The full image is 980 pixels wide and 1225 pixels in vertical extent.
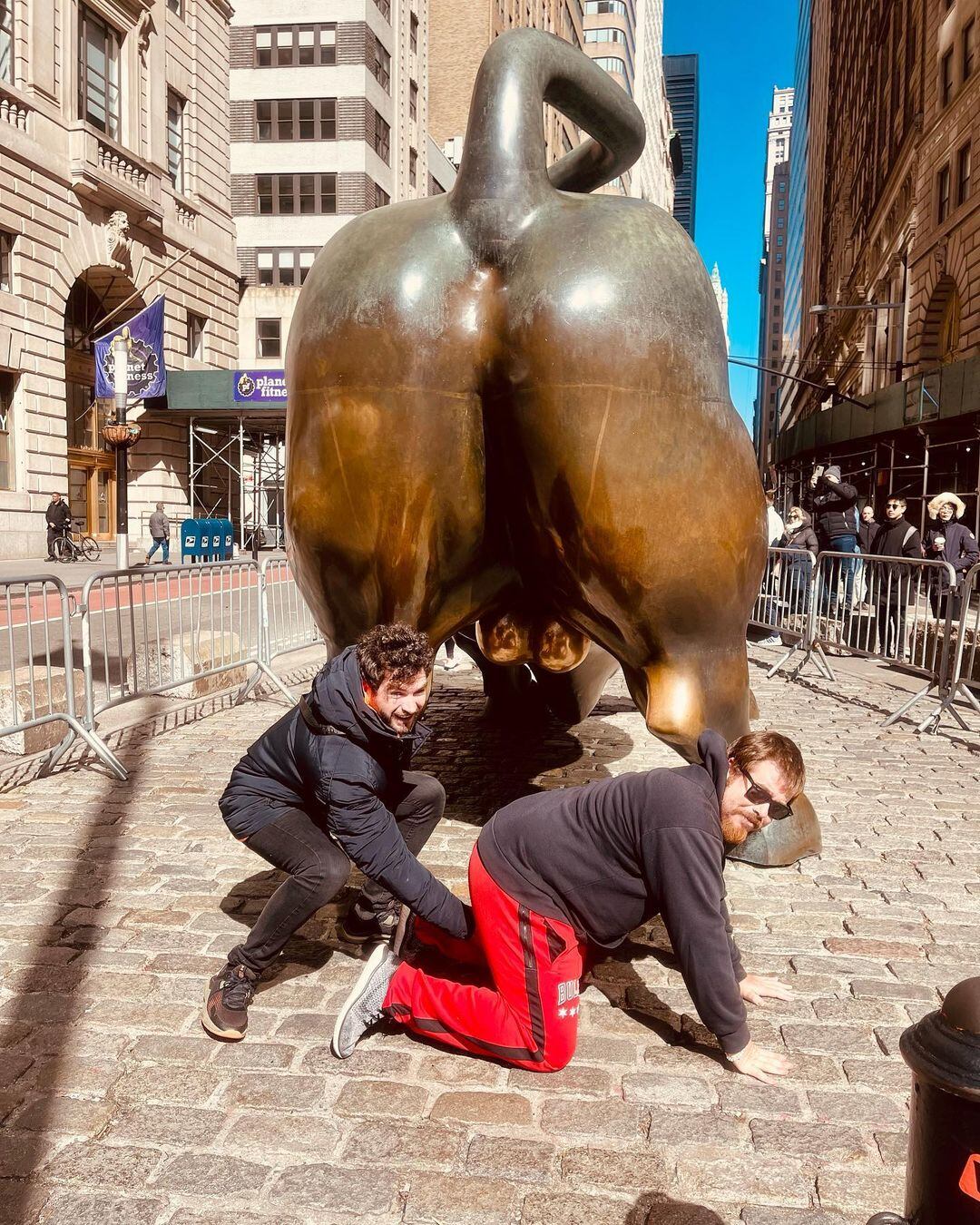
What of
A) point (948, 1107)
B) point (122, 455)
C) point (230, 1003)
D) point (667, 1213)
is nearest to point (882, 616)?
point (230, 1003)

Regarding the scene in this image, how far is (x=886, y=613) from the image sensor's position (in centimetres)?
899

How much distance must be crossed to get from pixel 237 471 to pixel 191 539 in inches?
236

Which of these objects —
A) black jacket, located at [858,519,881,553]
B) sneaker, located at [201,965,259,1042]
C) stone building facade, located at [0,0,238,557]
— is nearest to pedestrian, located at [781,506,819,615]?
black jacket, located at [858,519,881,553]

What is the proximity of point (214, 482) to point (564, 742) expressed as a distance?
83.2 feet

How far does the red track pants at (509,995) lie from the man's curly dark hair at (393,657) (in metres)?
0.60

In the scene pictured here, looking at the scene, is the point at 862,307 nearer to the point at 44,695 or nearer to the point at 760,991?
the point at 44,695

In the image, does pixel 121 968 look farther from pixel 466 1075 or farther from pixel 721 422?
pixel 721 422

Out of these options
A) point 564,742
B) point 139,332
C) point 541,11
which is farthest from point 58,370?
point 541,11

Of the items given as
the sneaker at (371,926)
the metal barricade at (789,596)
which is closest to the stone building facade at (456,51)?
the metal barricade at (789,596)

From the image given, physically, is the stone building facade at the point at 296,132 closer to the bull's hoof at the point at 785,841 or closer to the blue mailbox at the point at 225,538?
the blue mailbox at the point at 225,538

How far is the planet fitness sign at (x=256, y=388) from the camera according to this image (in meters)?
24.8

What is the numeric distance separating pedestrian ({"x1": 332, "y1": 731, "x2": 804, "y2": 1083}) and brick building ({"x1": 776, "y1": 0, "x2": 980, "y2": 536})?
631 inches

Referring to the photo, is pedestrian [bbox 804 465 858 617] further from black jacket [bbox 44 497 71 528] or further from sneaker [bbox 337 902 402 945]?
black jacket [bbox 44 497 71 528]

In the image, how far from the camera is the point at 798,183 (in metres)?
108
